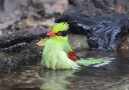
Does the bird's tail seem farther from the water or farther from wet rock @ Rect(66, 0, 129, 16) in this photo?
wet rock @ Rect(66, 0, 129, 16)

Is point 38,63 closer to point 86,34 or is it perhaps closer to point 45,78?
point 45,78

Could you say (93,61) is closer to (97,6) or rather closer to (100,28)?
(100,28)

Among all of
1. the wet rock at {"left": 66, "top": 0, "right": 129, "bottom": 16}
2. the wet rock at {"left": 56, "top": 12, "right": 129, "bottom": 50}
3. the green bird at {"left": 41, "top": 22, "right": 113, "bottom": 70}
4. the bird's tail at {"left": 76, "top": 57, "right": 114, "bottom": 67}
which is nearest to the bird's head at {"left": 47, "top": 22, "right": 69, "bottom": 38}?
the green bird at {"left": 41, "top": 22, "right": 113, "bottom": 70}

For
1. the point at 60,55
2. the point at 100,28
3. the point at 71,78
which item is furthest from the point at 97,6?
the point at 71,78

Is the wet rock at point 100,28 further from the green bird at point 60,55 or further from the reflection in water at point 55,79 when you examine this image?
the reflection in water at point 55,79

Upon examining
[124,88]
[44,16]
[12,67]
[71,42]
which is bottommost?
[124,88]

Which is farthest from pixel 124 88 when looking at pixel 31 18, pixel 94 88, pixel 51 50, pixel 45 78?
pixel 31 18
